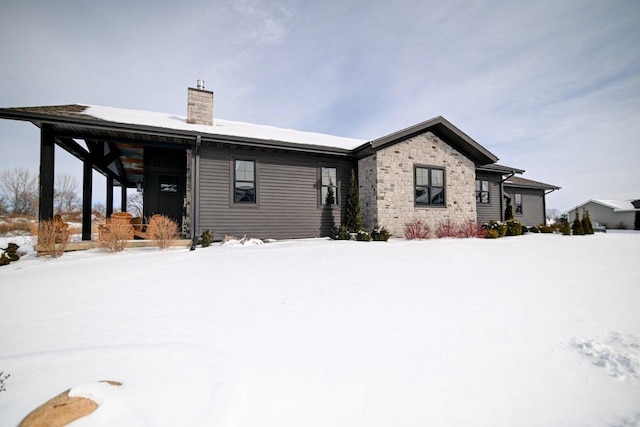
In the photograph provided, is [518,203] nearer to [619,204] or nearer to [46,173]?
[619,204]

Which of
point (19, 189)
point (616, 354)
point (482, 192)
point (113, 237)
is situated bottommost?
point (616, 354)

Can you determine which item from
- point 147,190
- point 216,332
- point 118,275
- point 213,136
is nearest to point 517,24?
point 213,136

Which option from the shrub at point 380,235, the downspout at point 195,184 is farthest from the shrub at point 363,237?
the downspout at point 195,184

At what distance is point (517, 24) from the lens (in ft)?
29.0

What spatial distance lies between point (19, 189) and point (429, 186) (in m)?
38.6

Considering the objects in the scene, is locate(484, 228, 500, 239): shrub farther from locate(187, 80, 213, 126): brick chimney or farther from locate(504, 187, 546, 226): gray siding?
locate(187, 80, 213, 126): brick chimney

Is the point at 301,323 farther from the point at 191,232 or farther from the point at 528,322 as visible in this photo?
the point at 191,232

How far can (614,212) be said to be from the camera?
91.5ft

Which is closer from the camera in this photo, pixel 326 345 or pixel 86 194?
pixel 326 345

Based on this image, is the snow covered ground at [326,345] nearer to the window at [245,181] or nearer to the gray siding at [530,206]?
the window at [245,181]

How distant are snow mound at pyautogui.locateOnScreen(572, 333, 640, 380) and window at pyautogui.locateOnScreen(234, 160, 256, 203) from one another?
8.75 meters

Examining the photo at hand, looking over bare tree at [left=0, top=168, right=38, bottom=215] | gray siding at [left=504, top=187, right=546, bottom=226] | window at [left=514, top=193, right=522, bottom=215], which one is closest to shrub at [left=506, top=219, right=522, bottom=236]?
gray siding at [left=504, top=187, right=546, bottom=226]

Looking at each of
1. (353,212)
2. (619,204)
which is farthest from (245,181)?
(619,204)

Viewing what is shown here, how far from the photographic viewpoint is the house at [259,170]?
8.35 meters
